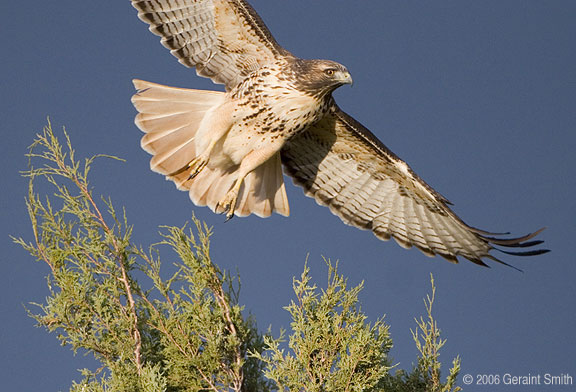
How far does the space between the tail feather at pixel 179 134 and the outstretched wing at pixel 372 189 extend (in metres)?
0.98

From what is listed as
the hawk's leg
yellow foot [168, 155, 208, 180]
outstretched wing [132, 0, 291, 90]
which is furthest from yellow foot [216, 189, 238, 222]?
outstretched wing [132, 0, 291, 90]

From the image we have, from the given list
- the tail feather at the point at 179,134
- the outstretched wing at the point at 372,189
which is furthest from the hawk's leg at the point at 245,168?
the outstretched wing at the point at 372,189

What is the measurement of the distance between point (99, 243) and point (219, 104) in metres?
2.09

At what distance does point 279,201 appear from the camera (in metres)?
8.18

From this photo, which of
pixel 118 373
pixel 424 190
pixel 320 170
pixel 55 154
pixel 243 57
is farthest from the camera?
pixel 320 170

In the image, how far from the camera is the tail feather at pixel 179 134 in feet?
24.5

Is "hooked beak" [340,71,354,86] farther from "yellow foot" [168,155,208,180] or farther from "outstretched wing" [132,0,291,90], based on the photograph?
"yellow foot" [168,155,208,180]

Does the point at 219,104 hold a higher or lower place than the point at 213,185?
higher

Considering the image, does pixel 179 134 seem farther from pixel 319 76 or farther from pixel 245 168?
pixel 319 76

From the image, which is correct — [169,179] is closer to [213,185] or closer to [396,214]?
[213,185]

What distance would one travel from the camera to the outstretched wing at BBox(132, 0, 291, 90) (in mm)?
7113

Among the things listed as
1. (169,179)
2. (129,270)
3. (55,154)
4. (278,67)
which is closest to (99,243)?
(129,270)

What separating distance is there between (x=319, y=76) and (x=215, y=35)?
1.13m

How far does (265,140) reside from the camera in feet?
23.8
